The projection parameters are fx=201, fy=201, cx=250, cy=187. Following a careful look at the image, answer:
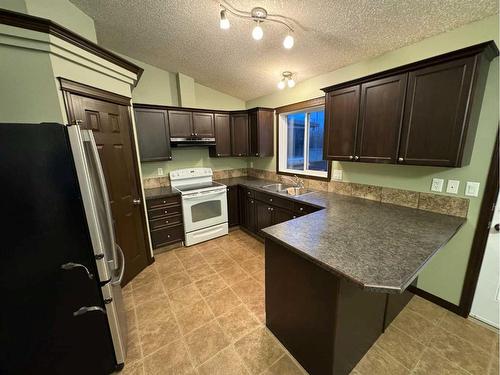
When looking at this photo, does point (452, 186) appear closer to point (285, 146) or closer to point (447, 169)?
point (447, 169)

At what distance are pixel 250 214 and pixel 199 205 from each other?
0.89 meters

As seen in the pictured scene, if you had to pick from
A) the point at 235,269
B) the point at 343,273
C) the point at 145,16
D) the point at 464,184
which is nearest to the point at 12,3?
the point at 145,16

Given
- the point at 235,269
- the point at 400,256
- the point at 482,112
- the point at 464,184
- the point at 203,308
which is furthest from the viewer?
the point at 235,269

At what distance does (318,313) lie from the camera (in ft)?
4.10

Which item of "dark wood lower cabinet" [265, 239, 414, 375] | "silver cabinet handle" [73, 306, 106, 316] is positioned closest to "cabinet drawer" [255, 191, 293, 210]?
"dark wood lower cabinet" [265, 239, 414, 375]

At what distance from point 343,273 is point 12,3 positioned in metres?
2.89

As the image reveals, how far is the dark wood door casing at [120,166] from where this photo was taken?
1.86 m

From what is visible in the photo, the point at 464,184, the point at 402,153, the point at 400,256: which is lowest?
the point at 400,256

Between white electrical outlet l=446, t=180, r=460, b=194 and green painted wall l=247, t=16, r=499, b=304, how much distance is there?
0.10ft

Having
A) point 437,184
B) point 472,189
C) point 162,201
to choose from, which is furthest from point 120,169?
point 472,189

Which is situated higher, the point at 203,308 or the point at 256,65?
the point at 256,65

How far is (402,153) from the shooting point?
179 centimetres

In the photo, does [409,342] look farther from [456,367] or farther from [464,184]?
[464,184]

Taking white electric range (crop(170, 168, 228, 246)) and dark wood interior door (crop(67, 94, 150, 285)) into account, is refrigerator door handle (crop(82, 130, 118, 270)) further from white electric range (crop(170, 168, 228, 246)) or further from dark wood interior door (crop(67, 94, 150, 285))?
white electric range (crop(170, 168, 228, 246))
